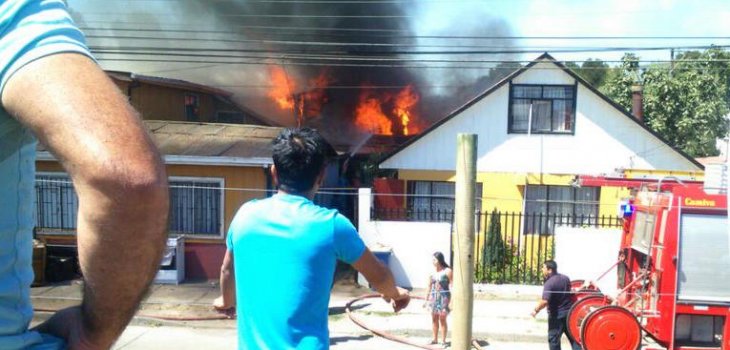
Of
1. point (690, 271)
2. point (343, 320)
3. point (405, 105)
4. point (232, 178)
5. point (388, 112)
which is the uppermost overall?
point (405, 105)

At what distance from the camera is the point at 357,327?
11.4 metres

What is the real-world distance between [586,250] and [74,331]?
1393cm

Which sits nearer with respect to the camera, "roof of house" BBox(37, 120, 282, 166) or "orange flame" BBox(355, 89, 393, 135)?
"roof of house" BBox(37, 120, 282, 166)

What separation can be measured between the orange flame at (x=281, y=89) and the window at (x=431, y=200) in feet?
43.2

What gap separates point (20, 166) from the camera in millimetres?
1163

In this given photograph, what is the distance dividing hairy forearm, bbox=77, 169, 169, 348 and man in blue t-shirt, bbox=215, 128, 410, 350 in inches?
58.5

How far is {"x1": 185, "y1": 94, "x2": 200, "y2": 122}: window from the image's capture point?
75.6ft

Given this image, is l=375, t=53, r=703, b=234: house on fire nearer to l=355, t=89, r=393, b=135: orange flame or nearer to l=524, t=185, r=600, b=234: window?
l=524, t=185, r=600, b=234: window

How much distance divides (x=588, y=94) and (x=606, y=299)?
933 centimetres

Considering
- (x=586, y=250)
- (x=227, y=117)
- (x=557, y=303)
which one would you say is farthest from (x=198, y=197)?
(x=227, y=117)

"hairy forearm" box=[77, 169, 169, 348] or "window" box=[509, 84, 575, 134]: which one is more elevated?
"window" box=[509, 84, 575, 134]

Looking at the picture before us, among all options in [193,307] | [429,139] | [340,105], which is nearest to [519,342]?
[193,307]

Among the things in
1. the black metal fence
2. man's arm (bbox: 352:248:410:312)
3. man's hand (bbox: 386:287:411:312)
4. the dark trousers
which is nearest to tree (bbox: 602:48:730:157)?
the black metal fence

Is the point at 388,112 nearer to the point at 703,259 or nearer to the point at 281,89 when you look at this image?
the point at 281,89
